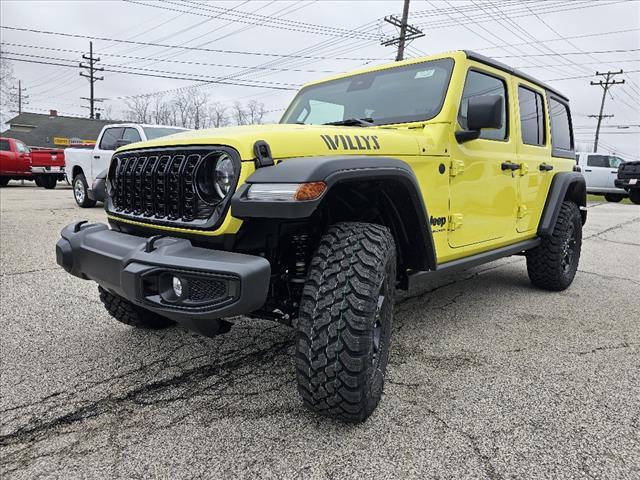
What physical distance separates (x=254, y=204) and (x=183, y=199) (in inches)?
19.5

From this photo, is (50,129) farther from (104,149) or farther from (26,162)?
(104,149)

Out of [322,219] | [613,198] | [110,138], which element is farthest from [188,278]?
[613,198]

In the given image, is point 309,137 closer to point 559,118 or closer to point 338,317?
point 338,317

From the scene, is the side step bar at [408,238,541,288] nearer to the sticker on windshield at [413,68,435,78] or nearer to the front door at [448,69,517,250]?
the front door at [448,69,517,250]

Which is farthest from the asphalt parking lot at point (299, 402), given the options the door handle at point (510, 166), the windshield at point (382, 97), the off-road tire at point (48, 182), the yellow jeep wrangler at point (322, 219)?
the off-road tire at point (48, 182)

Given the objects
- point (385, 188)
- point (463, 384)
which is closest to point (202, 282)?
point (385, 188)

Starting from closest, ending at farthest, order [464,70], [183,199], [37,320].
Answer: [183,199] → [464,70] → [37,320]

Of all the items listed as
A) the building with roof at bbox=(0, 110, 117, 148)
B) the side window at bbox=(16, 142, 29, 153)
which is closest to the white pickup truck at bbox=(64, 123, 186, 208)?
the side window at bbox=(16, 142, 29, 153)

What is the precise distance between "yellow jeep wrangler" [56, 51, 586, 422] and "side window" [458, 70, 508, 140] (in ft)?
0.05

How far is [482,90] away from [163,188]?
235 cm

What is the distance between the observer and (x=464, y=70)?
3191 mm

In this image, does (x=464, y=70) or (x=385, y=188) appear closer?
(x=385, y=188)

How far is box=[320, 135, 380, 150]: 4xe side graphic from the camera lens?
91.4 inches

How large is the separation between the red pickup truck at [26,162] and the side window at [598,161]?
19777mm
